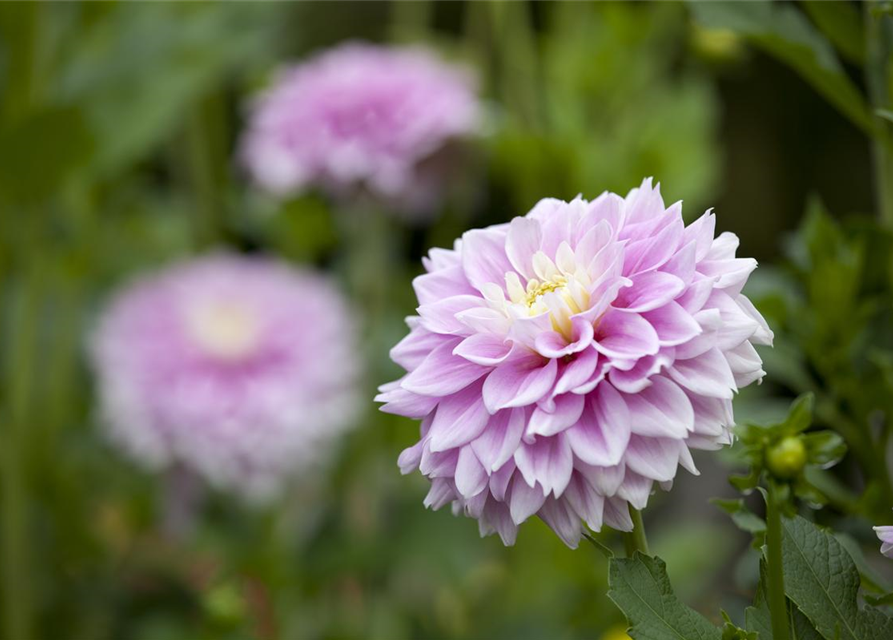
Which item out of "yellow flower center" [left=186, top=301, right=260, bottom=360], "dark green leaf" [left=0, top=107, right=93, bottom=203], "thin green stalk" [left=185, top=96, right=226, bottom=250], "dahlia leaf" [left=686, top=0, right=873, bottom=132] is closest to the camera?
"dahlia leaf" [left=686, top=0, right=873, bottom=132]

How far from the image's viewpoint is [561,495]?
0.69 ft

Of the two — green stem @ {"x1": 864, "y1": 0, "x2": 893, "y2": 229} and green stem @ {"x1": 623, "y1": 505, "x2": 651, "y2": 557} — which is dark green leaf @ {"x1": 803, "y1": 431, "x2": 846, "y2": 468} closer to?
green stem @ {"x1": 623, "y1": 505, "x2": 651, "y2": 557}

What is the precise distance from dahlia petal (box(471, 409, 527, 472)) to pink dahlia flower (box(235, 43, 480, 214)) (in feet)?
1.38

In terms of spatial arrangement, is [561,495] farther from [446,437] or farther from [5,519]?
[5,519]

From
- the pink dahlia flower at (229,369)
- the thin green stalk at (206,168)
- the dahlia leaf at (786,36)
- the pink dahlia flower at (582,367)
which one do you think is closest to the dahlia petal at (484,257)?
the pink dahlia flower at (582,367)

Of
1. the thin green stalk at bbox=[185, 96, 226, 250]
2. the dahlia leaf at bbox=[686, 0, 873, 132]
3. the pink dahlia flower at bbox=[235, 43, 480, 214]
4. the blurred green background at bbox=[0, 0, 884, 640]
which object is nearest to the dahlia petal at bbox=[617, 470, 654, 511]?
the dahlia leaf at bbox=[686, 0, 873, 132]

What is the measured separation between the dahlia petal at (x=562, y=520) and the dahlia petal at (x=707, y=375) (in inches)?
1.4

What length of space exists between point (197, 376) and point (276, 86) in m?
0.22

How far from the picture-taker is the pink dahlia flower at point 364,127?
633 mm

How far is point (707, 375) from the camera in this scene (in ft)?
0.67

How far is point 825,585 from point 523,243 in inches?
4.0

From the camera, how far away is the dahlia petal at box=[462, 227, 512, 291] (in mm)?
244

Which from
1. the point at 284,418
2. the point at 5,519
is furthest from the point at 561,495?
the point at 5,519

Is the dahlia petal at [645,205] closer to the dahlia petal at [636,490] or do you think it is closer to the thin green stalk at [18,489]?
the dahlia petal at [636,490]
